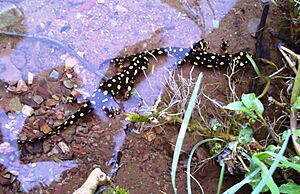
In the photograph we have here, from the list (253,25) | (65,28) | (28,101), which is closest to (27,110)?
(28,101)

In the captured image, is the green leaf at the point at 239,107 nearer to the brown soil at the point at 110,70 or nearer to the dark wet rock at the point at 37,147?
the brown soil at the point at 110,70

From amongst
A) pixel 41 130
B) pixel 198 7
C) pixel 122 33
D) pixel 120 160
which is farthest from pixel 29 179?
pixel 198 7

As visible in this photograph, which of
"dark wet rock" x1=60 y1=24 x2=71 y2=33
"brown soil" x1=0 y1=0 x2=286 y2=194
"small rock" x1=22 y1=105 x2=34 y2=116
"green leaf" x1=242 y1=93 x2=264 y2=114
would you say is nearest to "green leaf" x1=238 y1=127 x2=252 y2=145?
"green leaf" x1=242 y1=93 x2=264 y2=114

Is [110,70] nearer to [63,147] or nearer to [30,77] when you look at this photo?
[30,77]

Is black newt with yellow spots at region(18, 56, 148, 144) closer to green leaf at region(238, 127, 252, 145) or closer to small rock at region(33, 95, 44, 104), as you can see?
small rock at region(33, 95, 44, 104)

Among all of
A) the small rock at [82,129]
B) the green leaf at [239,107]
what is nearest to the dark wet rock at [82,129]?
the small rock at [82,129]

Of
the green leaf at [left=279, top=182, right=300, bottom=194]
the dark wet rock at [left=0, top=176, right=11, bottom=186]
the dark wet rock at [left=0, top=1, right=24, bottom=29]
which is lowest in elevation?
the dark wet rock at [left=0, top=176, right=11, bottom=186]
